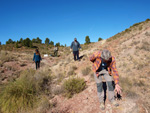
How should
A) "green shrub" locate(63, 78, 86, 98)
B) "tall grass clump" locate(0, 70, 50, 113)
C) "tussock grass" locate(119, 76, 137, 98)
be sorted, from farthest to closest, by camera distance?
"green shrub" locate(63, 78, 86, 98) < "tall grass clump" locate(0, 70, 50, 113) < "tussock grass" locate(119, 76, 137, 98)

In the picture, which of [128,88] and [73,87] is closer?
[128,88]

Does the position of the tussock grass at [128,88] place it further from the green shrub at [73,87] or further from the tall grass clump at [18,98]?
the tall grass clump at [18,98]

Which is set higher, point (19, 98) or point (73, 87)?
point (73, 87)

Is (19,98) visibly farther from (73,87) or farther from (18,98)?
(73,87)

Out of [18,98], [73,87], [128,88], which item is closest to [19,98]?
[18,98]

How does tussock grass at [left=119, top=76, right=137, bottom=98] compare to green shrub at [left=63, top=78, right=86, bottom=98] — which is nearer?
tussock grass at [left=119, top=76, right=137, bottom=98]

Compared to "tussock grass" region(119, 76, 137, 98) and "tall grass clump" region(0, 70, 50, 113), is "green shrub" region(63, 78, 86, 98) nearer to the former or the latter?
"tall grass clump" region(0, 70, 50, 113)

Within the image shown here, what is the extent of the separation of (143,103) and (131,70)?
246cm

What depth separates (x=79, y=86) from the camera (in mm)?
3844

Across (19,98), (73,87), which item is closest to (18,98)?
(19,98)

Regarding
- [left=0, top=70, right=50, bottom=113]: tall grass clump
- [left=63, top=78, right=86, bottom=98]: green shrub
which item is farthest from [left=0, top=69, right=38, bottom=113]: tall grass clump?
[left=63, top=78, right=86, bottom=98]: green shrub

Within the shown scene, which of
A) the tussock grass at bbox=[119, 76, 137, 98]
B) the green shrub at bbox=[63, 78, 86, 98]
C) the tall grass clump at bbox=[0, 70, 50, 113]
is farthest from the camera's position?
the green shrub at bbox=[63, 78, 86, 98]

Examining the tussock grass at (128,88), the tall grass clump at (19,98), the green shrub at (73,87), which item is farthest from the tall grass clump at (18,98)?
the tussock grass at (128,88)

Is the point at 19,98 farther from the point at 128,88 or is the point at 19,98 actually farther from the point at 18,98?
the point at 128,88
